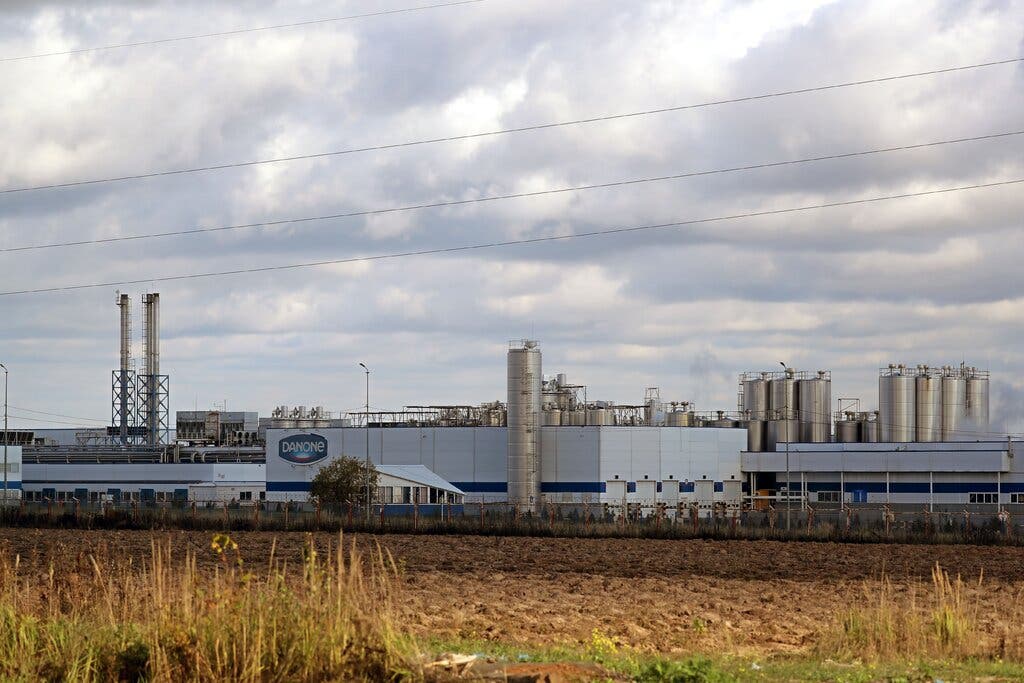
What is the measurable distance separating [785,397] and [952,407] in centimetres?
1191

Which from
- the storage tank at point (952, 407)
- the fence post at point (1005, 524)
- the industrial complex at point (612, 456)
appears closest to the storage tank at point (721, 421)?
the industrial complex at point (612, 456)

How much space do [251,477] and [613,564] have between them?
67.6 m

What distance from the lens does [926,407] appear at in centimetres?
9400

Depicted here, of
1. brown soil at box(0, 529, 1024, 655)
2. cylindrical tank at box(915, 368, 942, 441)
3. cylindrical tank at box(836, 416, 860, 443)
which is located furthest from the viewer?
cylindrical tank at box(836, 416, 860, 443)

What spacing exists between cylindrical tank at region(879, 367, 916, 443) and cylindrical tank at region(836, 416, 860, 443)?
1.84 meters

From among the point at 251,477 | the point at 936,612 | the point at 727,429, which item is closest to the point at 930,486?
the point at 727,429

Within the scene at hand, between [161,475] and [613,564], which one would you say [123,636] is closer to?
[613,564]

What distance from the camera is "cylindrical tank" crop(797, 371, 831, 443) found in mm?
95625

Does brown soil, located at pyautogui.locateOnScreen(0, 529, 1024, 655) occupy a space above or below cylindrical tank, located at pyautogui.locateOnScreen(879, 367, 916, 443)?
below

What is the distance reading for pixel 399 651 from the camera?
1241 cm

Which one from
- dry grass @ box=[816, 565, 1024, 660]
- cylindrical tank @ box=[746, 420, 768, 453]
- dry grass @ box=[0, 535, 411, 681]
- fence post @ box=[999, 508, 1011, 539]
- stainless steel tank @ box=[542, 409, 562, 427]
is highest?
stainless steel tank @ box=[542, 409, 562, 427]

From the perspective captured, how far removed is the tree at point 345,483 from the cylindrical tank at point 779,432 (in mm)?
31618

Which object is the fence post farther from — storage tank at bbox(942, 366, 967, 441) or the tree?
storage tank at bbox(942, 366, 967, 441)

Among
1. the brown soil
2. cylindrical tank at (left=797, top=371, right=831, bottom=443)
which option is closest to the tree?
the brown soil
